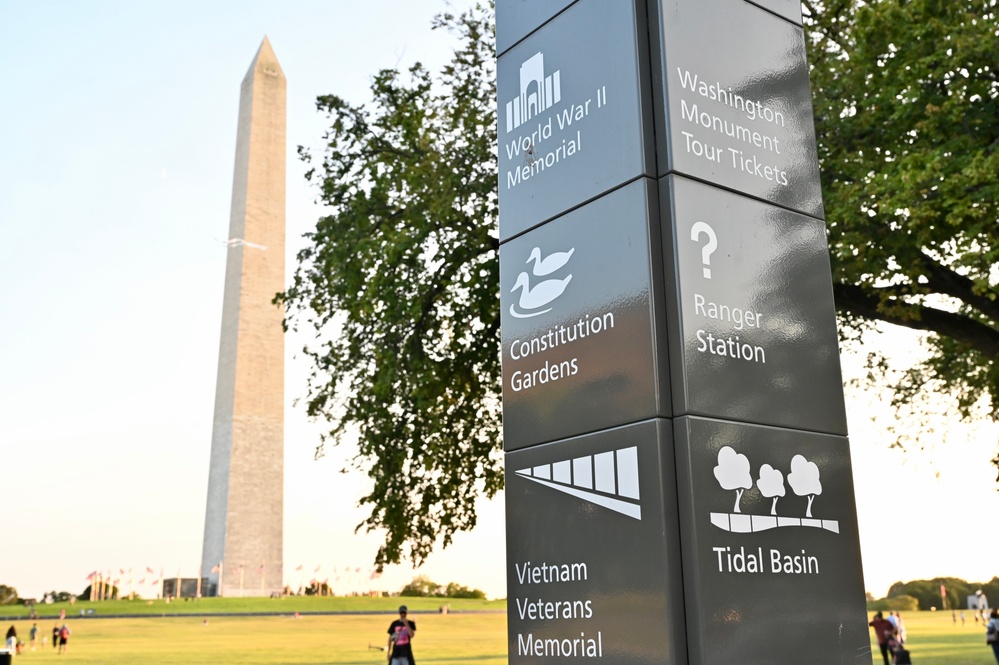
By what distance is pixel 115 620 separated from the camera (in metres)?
51.1

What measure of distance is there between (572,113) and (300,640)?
1470 inches

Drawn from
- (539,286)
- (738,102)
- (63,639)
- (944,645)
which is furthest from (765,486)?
(63,639)

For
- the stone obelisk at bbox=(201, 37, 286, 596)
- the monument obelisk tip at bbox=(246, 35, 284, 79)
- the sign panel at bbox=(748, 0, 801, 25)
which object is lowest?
the sign panel at bbox=(748, 0, 801, 25)

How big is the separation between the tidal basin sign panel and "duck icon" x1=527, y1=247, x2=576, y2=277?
0.03 ft

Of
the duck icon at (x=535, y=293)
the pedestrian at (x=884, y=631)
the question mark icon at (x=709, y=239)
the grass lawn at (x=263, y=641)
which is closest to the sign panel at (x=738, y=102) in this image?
the question mark icon at (x=709, y=239)

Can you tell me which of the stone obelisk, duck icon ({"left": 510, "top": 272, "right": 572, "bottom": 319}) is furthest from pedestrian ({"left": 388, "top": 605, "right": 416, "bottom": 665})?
the stone obelisk

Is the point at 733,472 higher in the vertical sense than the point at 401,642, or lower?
higher

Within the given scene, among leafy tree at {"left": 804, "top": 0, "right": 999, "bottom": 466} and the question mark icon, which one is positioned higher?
leafy tree at {"left": 804, "top": 0, "right": 999, "bottom": 466}

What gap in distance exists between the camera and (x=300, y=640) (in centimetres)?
3931

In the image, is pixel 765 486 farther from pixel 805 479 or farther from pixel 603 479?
pixel 603 479

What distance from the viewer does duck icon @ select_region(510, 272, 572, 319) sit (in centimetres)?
506

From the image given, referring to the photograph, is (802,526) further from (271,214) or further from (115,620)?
(115,620)

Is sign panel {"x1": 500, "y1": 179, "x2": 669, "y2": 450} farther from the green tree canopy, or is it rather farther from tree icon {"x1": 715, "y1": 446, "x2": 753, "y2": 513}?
the green tree canopy

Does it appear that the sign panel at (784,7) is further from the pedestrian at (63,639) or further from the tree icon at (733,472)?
the pedestrian at (63,639)
